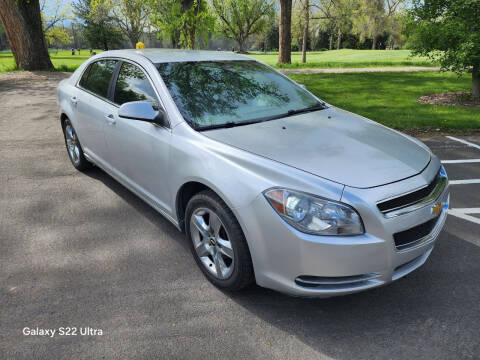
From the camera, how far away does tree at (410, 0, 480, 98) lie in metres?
8.61

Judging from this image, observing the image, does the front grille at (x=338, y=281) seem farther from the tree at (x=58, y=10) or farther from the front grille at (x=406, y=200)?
the tree at (x=58, y=10)

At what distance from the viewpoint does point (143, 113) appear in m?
3.17

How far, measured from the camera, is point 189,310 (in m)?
2.79

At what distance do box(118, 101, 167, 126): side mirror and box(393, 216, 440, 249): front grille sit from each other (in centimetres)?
194

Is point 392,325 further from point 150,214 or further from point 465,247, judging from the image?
point 150,214

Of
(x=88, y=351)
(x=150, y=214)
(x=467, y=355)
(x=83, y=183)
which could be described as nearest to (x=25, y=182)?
(x=83, y=183)

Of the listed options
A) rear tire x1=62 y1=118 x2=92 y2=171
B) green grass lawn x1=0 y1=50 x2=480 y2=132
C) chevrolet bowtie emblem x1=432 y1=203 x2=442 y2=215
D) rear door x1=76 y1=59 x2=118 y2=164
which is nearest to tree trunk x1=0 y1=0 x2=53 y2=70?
green grass lawn x1=0 y1=50 x2=480 y2=132

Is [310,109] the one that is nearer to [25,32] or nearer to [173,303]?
[173,303]

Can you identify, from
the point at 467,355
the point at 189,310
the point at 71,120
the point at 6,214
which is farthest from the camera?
the point at 71,120

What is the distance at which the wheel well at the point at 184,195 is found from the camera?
3013 millimetres

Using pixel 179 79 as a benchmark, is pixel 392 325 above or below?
below

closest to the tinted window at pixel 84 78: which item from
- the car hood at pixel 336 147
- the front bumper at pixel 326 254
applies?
the car hood at pixel 336 147

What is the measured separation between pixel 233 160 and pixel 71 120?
3265 mm

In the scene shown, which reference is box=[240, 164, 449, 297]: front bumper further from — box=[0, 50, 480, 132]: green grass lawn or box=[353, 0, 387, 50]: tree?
box=[353, 0, 387, 50]: tree
